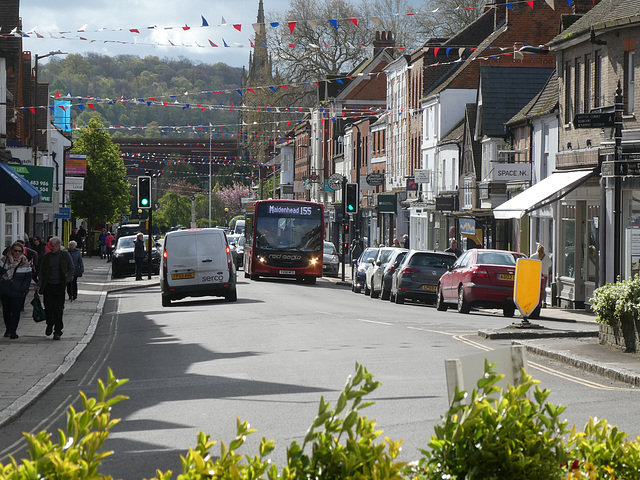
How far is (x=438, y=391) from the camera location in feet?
38.1

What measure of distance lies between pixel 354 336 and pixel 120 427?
8.81 m

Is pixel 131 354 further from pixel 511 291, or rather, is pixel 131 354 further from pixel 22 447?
pixel 511 291

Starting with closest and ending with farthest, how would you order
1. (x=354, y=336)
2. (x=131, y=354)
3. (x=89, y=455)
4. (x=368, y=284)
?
(x=89, y=455)
(x=131, y=354)
(x=354, y=336)
(x=368, y=284)

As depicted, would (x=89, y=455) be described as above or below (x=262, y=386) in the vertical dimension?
above

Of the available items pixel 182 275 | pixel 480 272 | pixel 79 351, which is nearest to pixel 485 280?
pixel 480 272

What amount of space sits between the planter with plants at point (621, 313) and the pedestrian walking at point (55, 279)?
934 centimetres

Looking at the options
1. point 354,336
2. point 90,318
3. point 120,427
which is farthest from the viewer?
point 90,318

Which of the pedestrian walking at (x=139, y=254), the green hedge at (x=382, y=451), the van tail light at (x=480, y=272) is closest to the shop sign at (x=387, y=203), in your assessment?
the pedestrian walking at (x=139, y=254)

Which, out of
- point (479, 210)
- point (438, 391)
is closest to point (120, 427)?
point (438, 391)

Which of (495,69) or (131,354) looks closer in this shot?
(131,354)

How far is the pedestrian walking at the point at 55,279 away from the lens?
1948 cm

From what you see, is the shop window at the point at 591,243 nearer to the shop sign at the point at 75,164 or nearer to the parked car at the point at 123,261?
the parked car at the point at 123,261

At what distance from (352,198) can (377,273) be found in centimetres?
996

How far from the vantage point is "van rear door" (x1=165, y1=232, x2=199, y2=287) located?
28625mm
